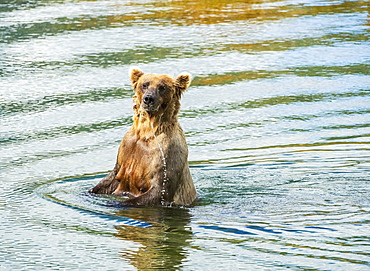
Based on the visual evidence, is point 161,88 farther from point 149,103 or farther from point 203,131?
point 203,131

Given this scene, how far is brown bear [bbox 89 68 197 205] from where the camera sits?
24.4 feet

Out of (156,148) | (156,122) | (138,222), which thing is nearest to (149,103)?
(156,122)

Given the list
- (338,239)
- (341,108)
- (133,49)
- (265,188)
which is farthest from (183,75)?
(133,49)

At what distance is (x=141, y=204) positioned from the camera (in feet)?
24.2

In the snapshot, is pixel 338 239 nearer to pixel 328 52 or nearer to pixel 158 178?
pixel 158 178

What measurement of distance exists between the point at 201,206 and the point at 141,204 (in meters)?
0.55

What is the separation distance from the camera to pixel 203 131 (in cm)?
984

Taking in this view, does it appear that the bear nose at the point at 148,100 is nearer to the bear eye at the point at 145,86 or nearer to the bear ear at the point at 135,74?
the bear eye at the point at 145,86

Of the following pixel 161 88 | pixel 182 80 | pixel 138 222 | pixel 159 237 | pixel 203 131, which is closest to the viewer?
pixel 159 237

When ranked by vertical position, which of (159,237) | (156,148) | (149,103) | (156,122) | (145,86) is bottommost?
(159,237)

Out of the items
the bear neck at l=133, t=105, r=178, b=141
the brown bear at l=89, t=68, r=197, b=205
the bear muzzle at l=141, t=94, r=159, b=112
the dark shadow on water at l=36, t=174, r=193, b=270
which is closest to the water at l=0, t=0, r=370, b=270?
the dark shadow on water at l=36, t=174, r=193, b=270

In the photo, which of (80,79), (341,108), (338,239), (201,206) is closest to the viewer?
(338,239)

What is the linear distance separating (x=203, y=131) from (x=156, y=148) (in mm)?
2364

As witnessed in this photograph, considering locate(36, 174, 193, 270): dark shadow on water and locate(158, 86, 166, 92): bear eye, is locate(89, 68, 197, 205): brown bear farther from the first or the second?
locate(36, 174, 193, 270): dark shadow on water
